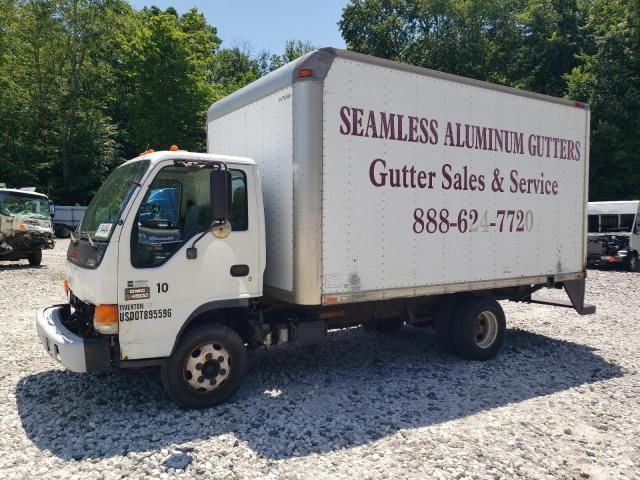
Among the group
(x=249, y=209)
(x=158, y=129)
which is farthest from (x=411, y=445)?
(x=158, y=129)

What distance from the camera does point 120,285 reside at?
4.80 metres

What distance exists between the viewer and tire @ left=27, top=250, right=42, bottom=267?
54.8 feet

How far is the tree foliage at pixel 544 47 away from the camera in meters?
28.0

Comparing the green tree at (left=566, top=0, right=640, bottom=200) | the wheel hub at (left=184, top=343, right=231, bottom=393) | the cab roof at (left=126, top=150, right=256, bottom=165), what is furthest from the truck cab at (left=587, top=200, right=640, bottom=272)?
the wheel hub at (left=184, top=343, right=231, bottom=393)

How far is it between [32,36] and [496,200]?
38.5 metres

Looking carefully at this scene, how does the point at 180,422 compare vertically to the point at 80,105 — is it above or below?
below

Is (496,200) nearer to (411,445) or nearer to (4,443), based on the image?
(411,445)

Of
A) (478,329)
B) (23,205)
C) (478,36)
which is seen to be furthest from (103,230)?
(478,36)

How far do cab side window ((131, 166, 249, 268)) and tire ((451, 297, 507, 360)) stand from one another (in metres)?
3.37

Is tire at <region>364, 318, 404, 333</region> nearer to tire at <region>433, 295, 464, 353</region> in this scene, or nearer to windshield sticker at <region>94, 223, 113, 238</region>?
tire at <region>433, 295, 464, 353</region>

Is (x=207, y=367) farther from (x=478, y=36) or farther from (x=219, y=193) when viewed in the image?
(x=478, y=36)

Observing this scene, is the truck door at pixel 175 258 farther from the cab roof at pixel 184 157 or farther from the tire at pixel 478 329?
the tire at pixel 478 329

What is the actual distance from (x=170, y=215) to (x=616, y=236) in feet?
60.1

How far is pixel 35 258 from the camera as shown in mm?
16891
